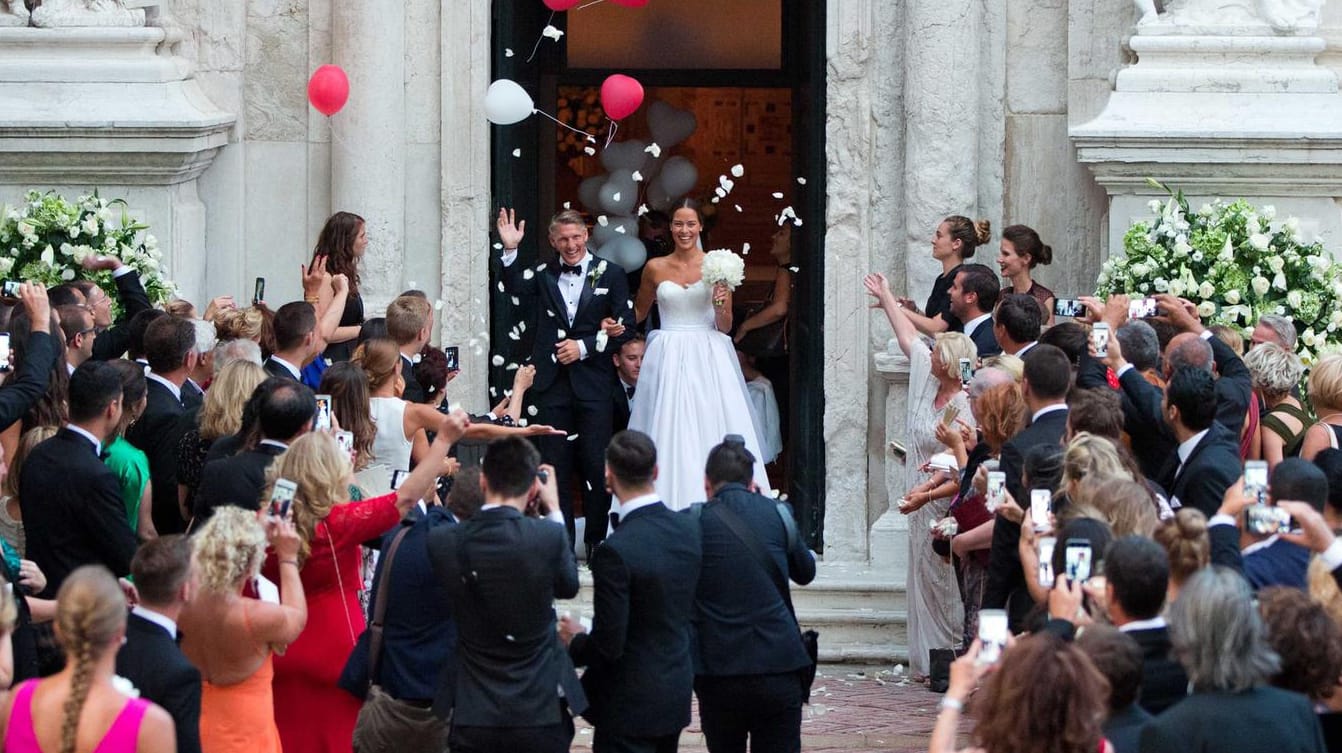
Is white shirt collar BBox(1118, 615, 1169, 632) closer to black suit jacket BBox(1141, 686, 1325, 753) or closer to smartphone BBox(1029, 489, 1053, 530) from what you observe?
black suit jacket BBox(1141, 686, 1325, 753)

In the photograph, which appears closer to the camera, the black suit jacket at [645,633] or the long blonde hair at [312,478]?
the black suit jacket at [645,633]

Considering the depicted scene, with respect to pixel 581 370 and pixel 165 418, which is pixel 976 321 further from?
pixel 165 418

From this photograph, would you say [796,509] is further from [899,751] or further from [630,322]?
[899,751]

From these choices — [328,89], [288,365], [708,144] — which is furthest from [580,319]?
[708,144]

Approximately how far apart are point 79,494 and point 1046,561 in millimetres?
3354

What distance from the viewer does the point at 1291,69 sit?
36.4ft

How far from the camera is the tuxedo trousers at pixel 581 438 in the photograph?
38.2 feet

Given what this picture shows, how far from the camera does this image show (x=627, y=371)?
12.0m

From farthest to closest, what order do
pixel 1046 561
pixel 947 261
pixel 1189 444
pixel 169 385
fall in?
1. pixel 947 261
2. pixel 169 385
3. pixel 1189 444
4. pixel 1046 561

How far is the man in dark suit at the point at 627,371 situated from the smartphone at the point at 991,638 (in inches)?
255

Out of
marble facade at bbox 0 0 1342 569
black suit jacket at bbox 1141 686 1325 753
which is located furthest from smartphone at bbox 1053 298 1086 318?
black suit jacket at bbox 1141 686 1325 753

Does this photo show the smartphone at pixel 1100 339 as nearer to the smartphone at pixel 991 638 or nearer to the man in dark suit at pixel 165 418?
the smartphone at pixel 991 638

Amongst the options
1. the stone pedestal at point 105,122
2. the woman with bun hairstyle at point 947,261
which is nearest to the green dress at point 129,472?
the stone pedestal at point 105,122

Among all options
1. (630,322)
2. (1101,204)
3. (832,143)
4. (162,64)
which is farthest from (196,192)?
(1101,204)
